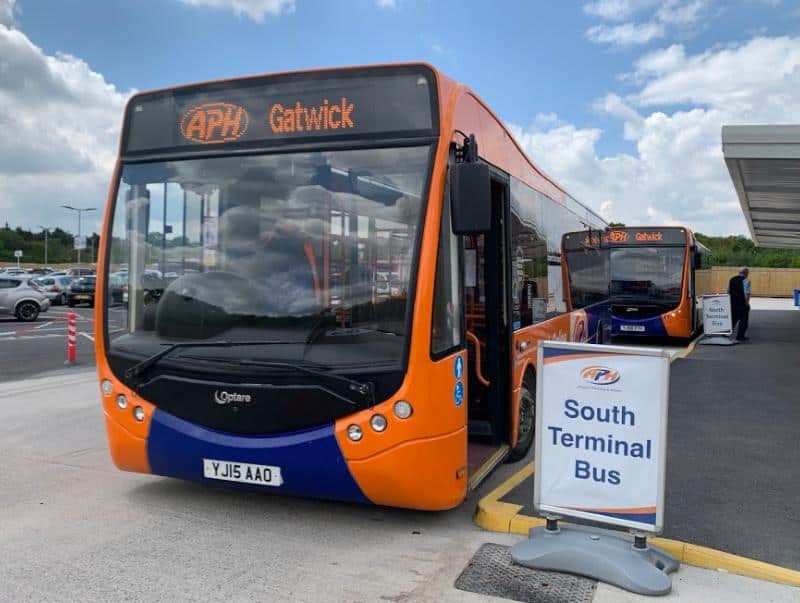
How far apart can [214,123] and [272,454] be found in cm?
226

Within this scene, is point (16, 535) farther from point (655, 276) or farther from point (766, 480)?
point (655, 276)

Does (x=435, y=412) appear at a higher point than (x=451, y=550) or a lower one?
higher

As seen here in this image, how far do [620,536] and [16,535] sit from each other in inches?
150

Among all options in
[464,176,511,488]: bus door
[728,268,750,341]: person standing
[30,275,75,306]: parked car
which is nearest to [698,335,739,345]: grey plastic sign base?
[728,268,750,341]: person standing

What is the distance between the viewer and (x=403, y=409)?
14.4ft

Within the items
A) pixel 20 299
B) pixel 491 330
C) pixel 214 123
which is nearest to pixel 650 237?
pixel 491 330

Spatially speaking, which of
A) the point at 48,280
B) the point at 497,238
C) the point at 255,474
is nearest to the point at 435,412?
the point at 255,474

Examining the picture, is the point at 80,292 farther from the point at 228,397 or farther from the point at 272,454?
the point at 272,454

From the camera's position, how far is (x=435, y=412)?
4.49m

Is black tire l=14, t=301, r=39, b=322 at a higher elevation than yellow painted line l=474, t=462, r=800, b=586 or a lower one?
higher

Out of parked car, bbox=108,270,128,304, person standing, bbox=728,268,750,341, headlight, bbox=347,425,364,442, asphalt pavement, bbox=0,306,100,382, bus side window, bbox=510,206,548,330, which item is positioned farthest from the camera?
person standing, bbox=728,268,750,341

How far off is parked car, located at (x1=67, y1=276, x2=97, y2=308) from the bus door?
29.3m

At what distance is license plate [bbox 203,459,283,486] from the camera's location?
4.67m

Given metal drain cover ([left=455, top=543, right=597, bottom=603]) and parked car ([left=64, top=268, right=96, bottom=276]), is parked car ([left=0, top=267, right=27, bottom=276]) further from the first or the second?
metal drain cover ([left=455, top=543, right=597, bottom=603])
